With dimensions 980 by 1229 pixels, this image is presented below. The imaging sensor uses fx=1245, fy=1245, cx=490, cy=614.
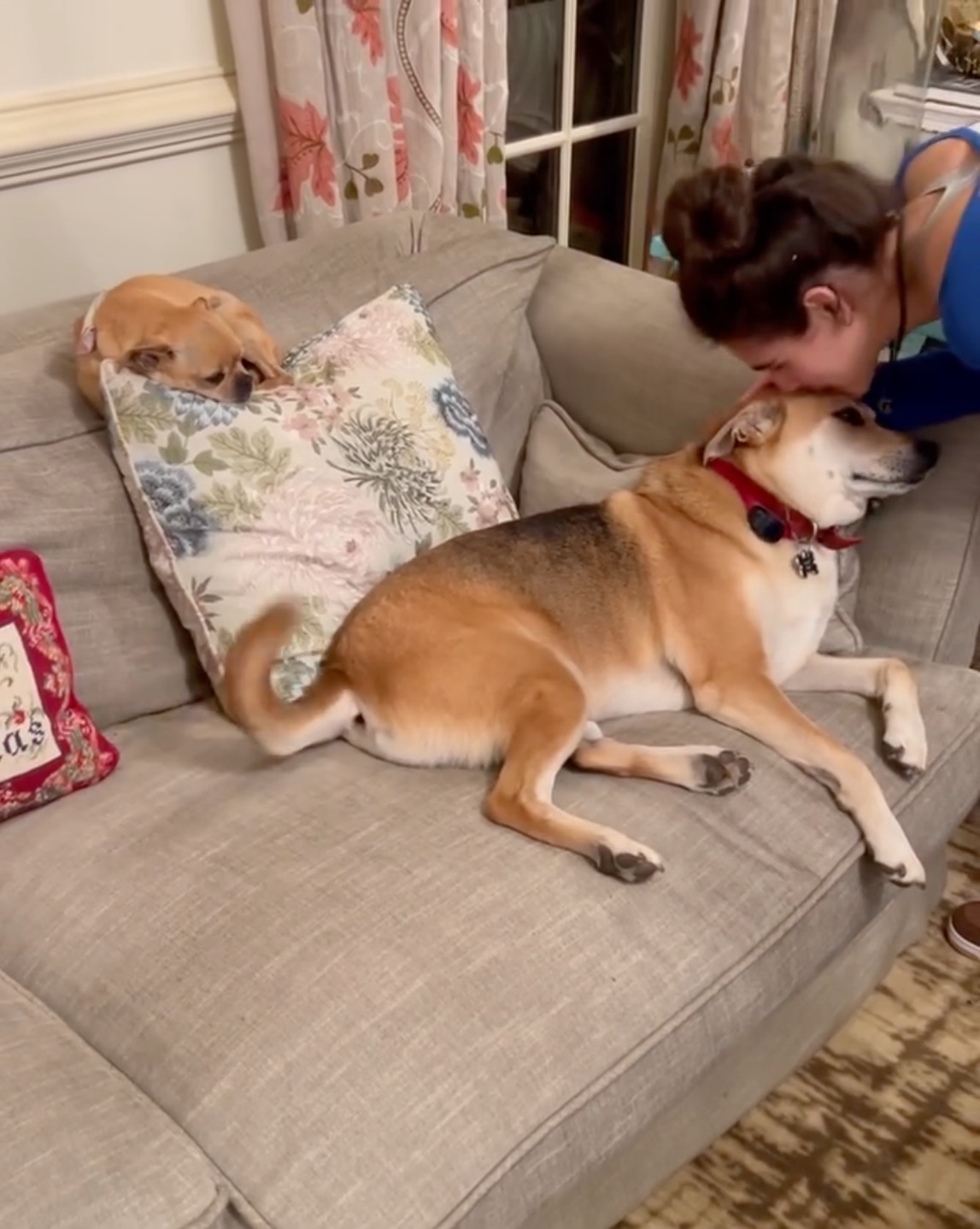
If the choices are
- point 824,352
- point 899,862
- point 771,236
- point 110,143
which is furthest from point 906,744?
point 110,143

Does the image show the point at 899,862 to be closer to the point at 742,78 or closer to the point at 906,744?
the point at 906,744

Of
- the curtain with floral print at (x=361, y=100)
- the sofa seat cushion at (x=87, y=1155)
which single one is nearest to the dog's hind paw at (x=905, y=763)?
the sofa seat cushion at (x=87, y=1155)

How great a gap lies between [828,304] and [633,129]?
5.98ft

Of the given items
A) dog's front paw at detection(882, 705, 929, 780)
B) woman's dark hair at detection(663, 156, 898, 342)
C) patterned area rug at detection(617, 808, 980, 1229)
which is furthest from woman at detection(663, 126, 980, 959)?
patterned area rug at detection(617, 808, 980, 1229)

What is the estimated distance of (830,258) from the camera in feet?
5.04

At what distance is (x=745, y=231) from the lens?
4.98ft

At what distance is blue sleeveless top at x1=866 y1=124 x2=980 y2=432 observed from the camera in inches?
58.6

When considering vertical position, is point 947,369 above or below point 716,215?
below

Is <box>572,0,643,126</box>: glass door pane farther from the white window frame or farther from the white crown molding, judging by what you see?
the white crown molding

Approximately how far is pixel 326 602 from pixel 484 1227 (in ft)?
2.66

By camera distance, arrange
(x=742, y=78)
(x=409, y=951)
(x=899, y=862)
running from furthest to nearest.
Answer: (x=742, y=78) < (x=899, y=862) < (x=409, y=951)

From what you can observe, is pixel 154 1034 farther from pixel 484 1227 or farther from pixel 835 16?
pixel 835 16

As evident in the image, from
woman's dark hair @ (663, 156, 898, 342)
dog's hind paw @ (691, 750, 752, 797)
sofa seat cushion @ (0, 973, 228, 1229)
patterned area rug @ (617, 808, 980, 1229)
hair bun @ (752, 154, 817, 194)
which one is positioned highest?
hair bun @ (752, 154, 817, 194)

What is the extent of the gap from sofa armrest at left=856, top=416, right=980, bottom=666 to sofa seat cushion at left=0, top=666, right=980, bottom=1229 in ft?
0.65
